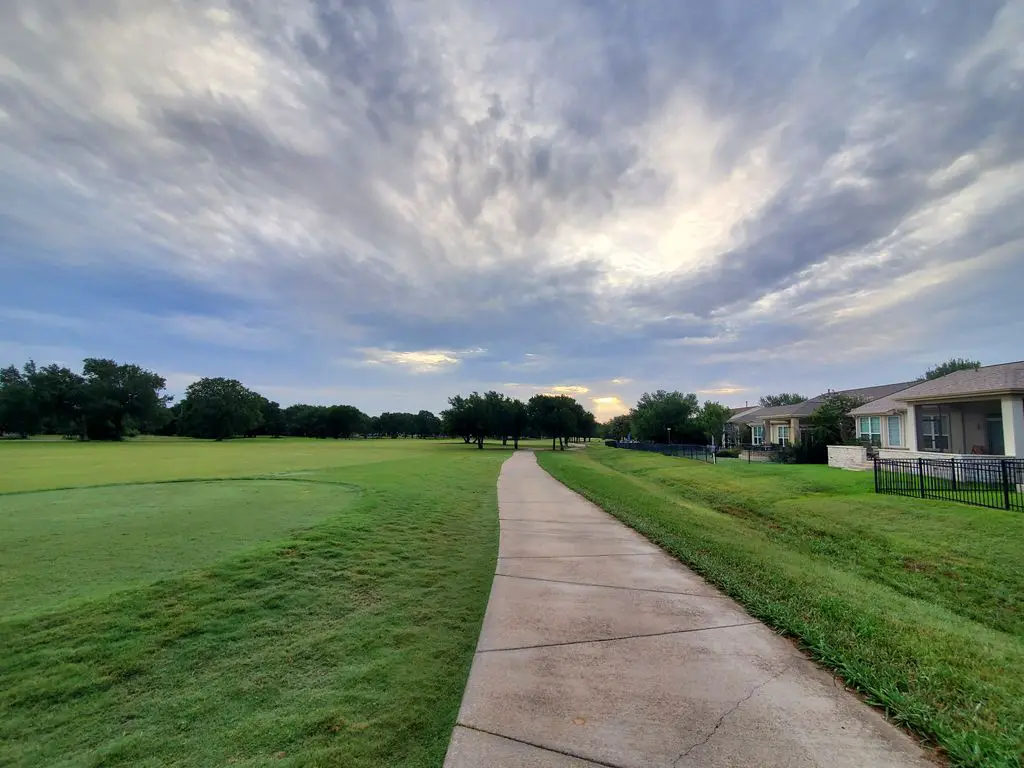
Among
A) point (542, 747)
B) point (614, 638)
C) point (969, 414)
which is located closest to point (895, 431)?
point (969, 414)

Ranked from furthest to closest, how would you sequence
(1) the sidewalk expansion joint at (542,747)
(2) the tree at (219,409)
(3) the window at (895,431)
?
(2) the tree at (219,409) → (3) the window at (895,431) → (1) the sidewalk expansion joint at (542,747)

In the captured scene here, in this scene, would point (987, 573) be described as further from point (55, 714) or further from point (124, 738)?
point (55, 714)

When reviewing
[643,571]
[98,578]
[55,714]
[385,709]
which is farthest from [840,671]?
[98,578]

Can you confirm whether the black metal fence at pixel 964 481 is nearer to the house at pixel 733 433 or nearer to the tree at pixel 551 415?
the house at pixel 733 433

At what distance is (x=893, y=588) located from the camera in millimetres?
7055

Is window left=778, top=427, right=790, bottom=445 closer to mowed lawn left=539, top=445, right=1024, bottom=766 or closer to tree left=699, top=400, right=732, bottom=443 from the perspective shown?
tree left=699, top=400, right=732, bottom=443

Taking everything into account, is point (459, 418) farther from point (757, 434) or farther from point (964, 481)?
point (964, 481)

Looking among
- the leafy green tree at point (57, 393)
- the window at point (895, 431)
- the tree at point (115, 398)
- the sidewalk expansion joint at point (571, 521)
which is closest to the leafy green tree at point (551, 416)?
the window at point (895, 431)

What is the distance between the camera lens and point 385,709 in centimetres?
304

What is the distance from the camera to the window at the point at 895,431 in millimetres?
25297

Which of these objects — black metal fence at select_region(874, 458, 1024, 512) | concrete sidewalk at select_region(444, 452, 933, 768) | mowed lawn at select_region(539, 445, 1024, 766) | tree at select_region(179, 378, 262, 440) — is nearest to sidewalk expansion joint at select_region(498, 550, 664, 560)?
mowed lawn at select_region(539, 445, 1024, 766)

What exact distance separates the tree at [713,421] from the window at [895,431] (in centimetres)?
2490

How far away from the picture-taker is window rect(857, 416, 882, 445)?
27.7 metres

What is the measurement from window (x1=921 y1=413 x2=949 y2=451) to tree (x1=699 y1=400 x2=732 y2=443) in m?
29.8
